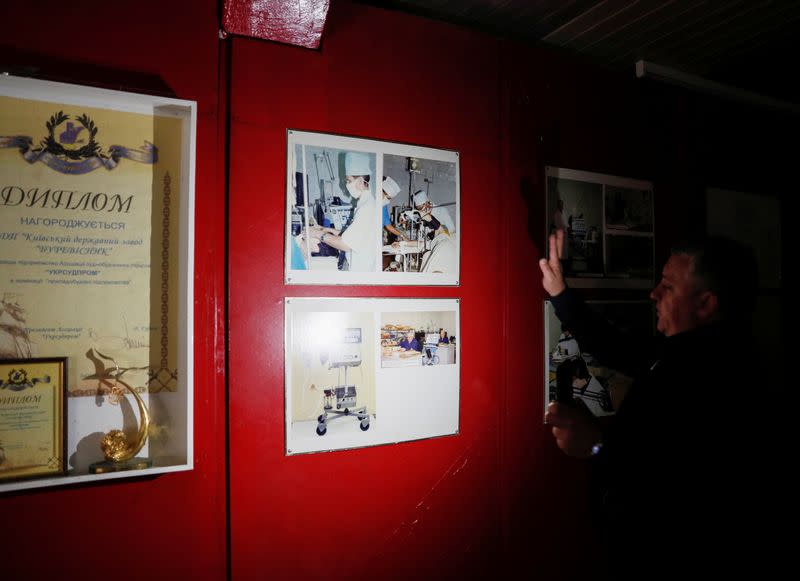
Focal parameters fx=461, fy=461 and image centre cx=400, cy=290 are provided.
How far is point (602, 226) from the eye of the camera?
2.45 meters

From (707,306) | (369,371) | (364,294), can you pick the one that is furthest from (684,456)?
(364,294)

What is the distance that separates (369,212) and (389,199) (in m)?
0.11

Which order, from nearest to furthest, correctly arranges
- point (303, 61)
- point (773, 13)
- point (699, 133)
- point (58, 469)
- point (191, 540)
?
1. point (58, 469)
2. point (191, 540)
3. point (303, 61)
4. point (773, 13)
5. point (699, 133)

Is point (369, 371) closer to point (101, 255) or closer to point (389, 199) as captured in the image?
point (389, 199)

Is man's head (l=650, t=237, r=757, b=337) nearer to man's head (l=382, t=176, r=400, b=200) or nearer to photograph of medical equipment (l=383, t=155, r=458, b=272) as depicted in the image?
photograph of medical equipment (l=383, t=155, r=458, b=272)

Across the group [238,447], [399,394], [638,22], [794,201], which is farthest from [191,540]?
[794,201]

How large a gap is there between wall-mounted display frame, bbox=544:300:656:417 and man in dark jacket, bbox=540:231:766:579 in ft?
2.08

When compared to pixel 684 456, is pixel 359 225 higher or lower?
higher

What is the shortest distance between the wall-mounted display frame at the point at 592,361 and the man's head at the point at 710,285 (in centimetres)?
44

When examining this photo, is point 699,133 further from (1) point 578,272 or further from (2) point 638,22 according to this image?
(1) point 578,272

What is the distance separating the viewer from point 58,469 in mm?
1422

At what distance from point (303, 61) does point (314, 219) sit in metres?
0.62

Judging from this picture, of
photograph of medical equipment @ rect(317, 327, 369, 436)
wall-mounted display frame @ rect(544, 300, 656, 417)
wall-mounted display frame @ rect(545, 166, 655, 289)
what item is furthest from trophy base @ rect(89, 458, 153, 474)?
wall-mounted display frame @ rect(545, 166, 655, 289)

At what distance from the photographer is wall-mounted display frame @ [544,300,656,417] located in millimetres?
2293
